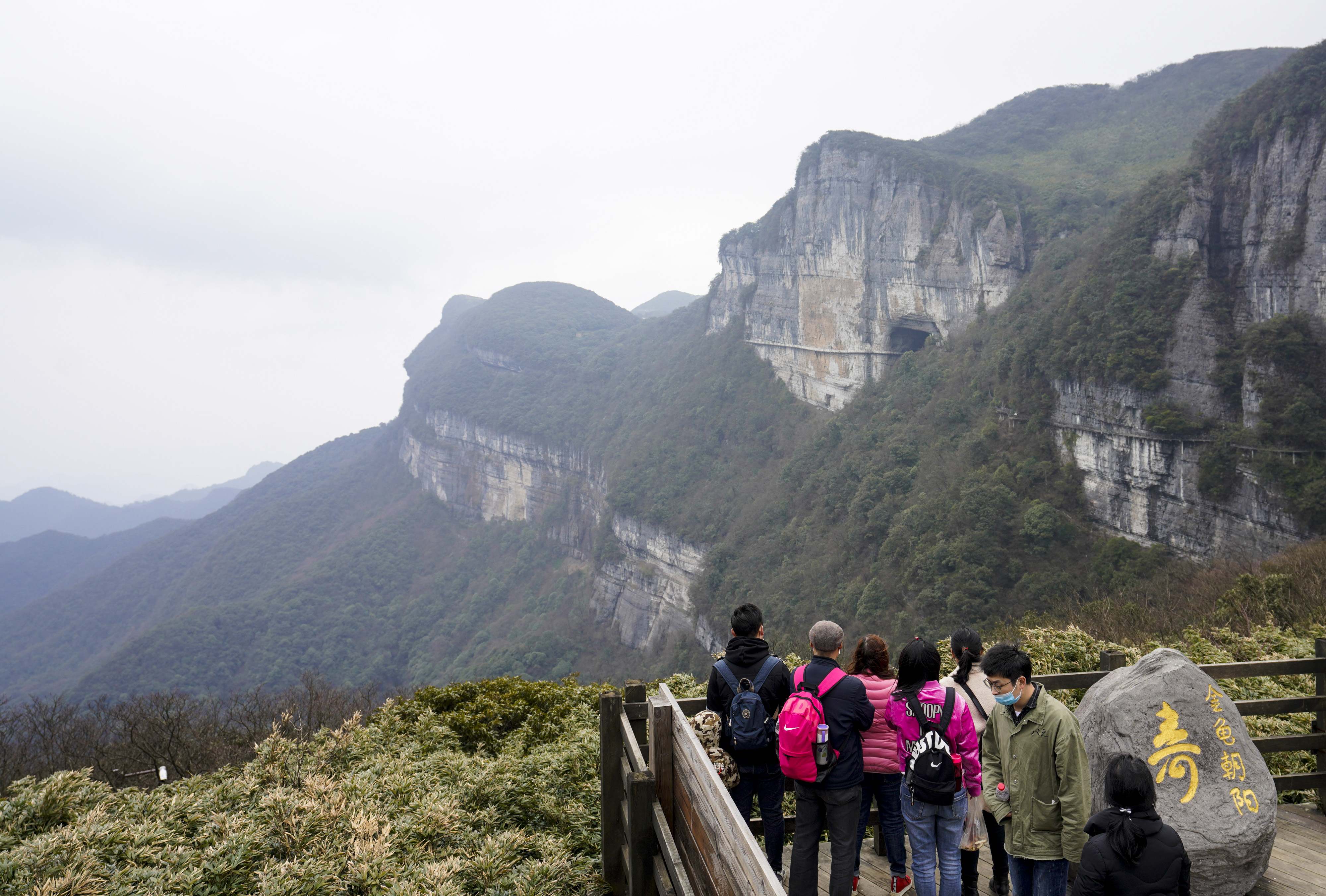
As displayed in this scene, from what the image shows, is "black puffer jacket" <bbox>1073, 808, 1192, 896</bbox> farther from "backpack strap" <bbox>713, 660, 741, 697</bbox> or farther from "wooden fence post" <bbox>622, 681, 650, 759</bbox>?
"wooden fence post" <bbox>622, 681, 650, 759</bbox>

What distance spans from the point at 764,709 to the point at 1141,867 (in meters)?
1.84

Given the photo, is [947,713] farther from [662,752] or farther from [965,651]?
[662,752]

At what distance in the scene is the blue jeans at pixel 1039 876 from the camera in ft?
12.3

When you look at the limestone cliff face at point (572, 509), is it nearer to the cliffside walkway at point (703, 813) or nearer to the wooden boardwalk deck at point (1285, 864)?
the wooden boardwalk deck at point (1285, 864)

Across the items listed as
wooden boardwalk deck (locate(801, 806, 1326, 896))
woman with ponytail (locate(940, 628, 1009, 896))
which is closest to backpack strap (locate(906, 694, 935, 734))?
woman with ponytail (locate(940, 628, 1009, 896))

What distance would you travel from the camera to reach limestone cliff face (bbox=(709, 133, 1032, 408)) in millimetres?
54844

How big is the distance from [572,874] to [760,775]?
1.39 m

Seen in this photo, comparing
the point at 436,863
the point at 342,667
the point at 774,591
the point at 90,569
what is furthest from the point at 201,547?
the point at 436,863

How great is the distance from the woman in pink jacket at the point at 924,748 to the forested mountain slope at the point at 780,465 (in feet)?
97.5

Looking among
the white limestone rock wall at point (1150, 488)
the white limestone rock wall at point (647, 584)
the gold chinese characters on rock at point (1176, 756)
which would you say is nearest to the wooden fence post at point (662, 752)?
the gold chinese characters on rock at point (1176, 756)

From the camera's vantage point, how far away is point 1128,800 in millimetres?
2926

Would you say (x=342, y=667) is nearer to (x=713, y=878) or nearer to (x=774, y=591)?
(x=774, y=591)

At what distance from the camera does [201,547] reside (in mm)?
118312

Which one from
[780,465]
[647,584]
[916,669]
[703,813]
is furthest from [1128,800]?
[647,584]
